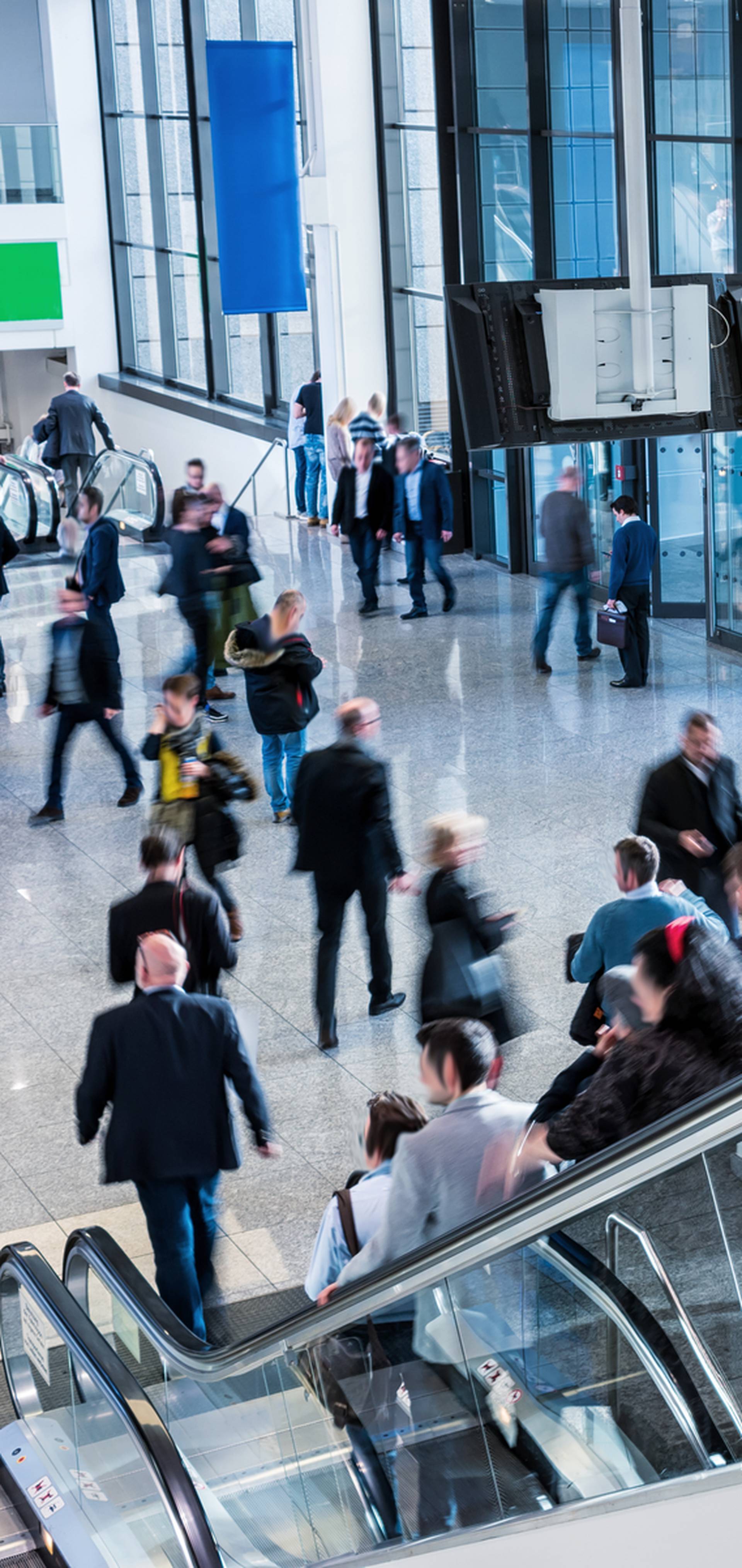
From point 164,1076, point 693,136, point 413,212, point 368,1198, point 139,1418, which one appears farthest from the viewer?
point 413,212

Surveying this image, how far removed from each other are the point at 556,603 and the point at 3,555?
4468mm

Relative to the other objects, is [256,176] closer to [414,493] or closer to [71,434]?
[414,493]

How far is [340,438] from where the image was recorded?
54.9 feet

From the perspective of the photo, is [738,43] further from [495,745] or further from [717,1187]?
[717,1187]

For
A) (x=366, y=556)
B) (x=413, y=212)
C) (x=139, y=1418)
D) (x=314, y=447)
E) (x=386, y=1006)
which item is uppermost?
(x=413, y=212)

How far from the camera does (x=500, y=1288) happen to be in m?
3.84

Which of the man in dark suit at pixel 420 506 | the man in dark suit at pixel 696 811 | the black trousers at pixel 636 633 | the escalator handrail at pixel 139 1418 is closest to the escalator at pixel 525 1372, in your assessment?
the escalator handrail at pixel 139 1418

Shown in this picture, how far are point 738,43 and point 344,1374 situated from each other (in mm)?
11557

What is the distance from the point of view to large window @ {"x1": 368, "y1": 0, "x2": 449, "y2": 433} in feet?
55.9

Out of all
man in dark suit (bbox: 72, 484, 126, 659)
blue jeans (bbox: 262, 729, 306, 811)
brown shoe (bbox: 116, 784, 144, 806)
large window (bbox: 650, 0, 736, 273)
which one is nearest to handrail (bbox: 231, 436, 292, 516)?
large window (bbox: 650, 0, 736, 273)

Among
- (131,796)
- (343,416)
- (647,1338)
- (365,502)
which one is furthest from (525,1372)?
(343,416)

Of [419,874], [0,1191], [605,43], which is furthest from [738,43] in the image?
A: [0,1191]

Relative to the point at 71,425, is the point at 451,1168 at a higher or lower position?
lower

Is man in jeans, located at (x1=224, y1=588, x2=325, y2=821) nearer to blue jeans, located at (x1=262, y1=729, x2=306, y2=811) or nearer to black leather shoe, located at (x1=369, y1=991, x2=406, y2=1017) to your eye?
blue jeans, located at (x1=262, y1=729, x2=306, y2=811)
